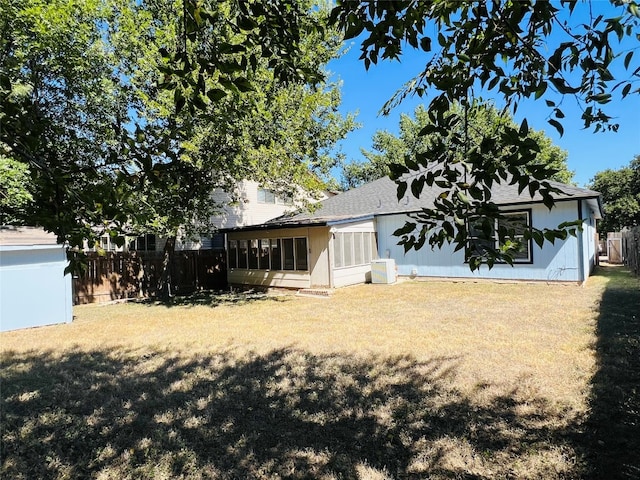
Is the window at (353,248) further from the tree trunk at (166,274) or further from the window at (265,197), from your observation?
the window at (265,197)

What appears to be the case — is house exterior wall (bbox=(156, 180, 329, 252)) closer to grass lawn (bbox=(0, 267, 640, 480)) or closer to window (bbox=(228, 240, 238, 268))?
window (bbox=(228, 240, 238, 268))

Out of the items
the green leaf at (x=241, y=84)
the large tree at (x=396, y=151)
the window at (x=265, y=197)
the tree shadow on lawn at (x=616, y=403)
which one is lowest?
the tree shadow on lawn at (x=616, y=403)

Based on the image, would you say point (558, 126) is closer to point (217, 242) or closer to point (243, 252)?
point (243, 252)

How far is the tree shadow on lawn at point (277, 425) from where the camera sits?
116 inches

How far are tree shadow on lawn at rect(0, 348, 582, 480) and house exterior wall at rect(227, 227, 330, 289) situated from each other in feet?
27.5

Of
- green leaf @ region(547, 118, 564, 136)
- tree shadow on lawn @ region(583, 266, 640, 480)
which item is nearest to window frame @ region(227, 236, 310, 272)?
tree shadow on lawn @ region(583, 266, 640, 480)

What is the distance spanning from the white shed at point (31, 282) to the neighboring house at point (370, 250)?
277 inches

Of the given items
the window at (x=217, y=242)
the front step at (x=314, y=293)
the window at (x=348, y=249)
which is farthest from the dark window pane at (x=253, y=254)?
the window at (x=217, y=242)

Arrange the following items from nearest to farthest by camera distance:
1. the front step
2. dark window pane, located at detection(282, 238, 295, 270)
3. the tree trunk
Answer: the front step < the tree trunk < dark window pane, located at detection(282, 238, 295, 270)

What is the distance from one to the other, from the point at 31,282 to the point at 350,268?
963cm

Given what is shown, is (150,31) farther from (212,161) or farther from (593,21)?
(593,21)

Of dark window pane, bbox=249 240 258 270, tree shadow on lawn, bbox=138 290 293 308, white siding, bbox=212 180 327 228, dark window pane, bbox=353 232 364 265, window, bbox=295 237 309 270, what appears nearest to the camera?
tree shadow on lawn, bbox=138 290 293 308

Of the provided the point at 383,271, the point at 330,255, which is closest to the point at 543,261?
the point at 383,271

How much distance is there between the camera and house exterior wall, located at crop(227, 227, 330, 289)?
13.6 meters
